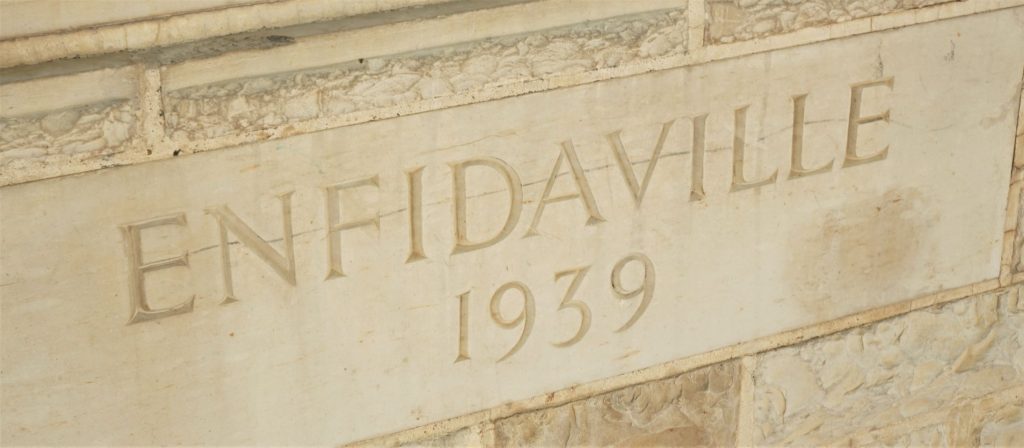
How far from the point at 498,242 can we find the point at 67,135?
80 centimetres

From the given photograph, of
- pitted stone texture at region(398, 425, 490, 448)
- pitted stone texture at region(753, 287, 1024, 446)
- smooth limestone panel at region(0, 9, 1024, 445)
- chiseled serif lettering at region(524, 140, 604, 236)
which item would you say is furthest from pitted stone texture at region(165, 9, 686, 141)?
pitted stone texture at region(753, 287, 1024, 446)

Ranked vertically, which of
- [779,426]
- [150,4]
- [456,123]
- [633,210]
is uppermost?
[150,4]

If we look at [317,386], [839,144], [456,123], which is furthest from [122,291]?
[839,144]

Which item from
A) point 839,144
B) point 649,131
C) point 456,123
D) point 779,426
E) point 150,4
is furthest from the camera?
point 779,426

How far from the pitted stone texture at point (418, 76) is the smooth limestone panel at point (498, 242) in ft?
0.16

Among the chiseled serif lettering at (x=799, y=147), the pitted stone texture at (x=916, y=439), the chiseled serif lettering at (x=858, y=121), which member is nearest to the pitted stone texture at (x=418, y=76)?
the chiseled serif lettering at (x=799, y=147)

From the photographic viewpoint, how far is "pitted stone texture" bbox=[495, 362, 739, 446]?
2863 mm

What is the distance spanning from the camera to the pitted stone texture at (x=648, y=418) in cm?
286

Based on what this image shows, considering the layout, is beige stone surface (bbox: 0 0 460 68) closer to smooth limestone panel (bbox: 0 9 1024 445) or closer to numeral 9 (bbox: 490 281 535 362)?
smooth limestone panel (bbox: 0 9 1024 445)

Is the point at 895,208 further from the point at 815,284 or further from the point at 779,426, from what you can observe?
the point at 779,426

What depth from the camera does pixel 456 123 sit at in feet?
8.27

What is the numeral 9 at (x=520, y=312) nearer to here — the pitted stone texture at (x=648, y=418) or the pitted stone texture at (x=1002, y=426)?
the pitted stone texture at (x=648, y=418)

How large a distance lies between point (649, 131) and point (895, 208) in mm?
666

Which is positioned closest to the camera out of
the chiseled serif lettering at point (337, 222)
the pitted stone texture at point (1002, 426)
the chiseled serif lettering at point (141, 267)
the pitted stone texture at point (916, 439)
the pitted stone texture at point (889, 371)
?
the chiseled serif lettering at point (141, 267)
